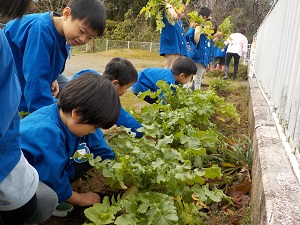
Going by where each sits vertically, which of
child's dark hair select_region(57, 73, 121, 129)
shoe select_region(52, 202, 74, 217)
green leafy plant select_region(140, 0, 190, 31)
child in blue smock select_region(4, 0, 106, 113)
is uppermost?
green leafy plant select_region(140, 0, 190, 31)

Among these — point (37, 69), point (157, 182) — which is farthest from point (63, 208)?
point (37, 69)

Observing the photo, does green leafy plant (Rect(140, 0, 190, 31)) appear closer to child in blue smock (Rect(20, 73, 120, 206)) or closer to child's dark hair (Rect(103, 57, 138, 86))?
child's dark hair (Rect(103, 57, 138, 86))

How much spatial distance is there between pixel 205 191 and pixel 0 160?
3.67 feet

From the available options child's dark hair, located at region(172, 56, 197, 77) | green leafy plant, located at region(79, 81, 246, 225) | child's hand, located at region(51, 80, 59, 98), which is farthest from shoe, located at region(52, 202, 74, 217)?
child's dark hair, located at region(172, 56, 197, 77)

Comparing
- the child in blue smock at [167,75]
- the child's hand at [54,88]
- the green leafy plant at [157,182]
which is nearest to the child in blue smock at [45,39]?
the child's hand at [54,88]

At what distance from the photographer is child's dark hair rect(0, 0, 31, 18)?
117cm

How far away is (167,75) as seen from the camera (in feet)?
15.5

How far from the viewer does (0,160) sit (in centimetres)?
144

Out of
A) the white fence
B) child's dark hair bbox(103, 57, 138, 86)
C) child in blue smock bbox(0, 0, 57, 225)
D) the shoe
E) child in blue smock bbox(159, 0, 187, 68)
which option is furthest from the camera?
child in blue smock bbox(159, 0, 187, 68)

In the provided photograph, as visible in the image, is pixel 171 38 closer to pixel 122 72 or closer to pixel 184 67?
pixel 184 67

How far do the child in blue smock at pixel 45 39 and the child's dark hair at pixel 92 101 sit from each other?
0.67m

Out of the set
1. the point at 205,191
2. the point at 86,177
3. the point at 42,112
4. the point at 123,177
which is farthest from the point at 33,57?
the point at 205,191

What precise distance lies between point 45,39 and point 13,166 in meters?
1.57

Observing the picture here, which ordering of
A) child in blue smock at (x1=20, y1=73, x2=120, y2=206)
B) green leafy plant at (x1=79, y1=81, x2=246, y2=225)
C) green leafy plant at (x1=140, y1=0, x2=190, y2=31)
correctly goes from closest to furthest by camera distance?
green leafy plant at (x1=79, y1=81, x2=246, y2=225), child in blue smock at (x1=20, y1=73, x2=120, y2=206), green leafy plant at (x1=140, y1=0, x2=190, y2=31)
